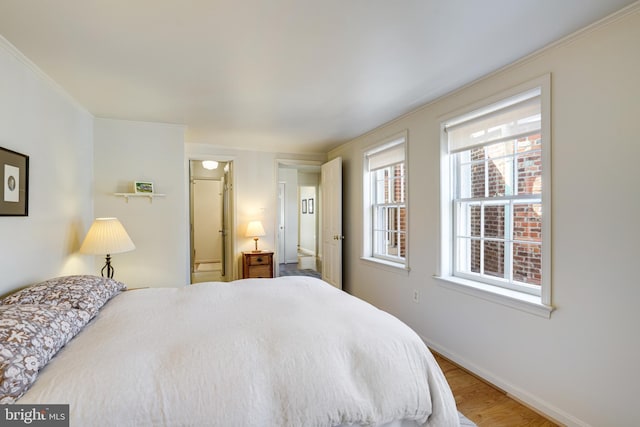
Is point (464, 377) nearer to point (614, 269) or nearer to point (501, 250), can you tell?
point (501, 250)

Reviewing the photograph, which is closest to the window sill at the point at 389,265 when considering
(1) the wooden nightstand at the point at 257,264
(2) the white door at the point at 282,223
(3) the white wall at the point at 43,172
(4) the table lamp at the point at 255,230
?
(1) the wooden nightstand at the point at 257,264

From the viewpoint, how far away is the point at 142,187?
10.8 feet

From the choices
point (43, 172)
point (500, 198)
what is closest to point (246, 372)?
point (500, 198)

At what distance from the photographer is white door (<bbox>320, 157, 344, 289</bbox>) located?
435cm

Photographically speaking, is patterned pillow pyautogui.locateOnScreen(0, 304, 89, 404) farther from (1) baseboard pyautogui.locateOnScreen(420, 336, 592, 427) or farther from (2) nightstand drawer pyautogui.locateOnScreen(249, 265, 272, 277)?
(2) nightstand drawer pyautogui.locateOnScreen(249, 265, 272, 277)

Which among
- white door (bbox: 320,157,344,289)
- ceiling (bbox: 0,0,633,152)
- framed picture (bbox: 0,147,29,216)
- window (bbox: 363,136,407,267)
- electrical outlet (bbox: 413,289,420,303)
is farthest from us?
white door (bbox: 320,157,344,289)

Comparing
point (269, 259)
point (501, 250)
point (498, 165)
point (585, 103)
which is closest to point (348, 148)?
point (269, 259)

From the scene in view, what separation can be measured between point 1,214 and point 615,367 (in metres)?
3.54

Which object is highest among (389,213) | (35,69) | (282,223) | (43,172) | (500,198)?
(35,69)

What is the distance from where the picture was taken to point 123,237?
8.98 feet

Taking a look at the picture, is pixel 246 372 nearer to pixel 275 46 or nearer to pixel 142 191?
pixel 275 46

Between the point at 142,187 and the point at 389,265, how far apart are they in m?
2.93

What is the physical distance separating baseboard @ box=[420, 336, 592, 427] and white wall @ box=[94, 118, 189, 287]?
118 inches

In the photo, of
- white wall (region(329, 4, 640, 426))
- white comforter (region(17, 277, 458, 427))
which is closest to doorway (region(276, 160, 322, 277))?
white wall (region(329, 4, 640, 426))
